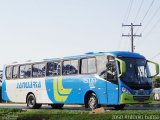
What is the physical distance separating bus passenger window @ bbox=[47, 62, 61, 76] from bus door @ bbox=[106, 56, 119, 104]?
4.66 metres

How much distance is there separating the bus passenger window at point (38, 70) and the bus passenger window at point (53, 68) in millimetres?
592

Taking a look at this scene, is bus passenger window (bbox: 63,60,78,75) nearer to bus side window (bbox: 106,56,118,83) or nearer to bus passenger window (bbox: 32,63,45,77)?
bus passenger window (bbox: 32,63,45,77)

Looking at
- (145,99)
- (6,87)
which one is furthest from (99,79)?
(6,87)

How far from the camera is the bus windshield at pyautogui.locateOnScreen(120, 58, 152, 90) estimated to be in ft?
76.6

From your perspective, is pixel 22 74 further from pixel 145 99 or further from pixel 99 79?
pixel 145 99

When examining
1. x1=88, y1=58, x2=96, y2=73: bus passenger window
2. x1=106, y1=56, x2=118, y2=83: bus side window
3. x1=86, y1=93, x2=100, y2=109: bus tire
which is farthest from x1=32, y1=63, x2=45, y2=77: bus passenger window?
x1=106, y1=56, x2=118, y2=83: bus side window

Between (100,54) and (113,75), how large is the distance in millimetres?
1585

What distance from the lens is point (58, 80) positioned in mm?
27484

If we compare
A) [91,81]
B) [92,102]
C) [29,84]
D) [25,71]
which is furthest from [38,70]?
[92,102]

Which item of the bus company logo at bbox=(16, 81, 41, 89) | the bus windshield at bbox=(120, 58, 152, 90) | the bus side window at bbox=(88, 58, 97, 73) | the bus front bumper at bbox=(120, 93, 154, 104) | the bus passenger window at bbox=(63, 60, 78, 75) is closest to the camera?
the bus front bumper at bbox=(120, 93, 154, 104)

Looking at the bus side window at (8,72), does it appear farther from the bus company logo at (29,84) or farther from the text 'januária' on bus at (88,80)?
the bus company logo at (29,84)

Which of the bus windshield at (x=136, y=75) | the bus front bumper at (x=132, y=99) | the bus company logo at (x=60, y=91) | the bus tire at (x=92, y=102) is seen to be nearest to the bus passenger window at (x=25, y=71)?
the bus company logo at (x=60, y=91)

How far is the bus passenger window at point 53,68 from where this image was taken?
27683 millimetres

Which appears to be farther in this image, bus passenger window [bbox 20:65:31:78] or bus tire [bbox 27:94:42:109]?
bus passenger window [bbox 20:65:31:78]
